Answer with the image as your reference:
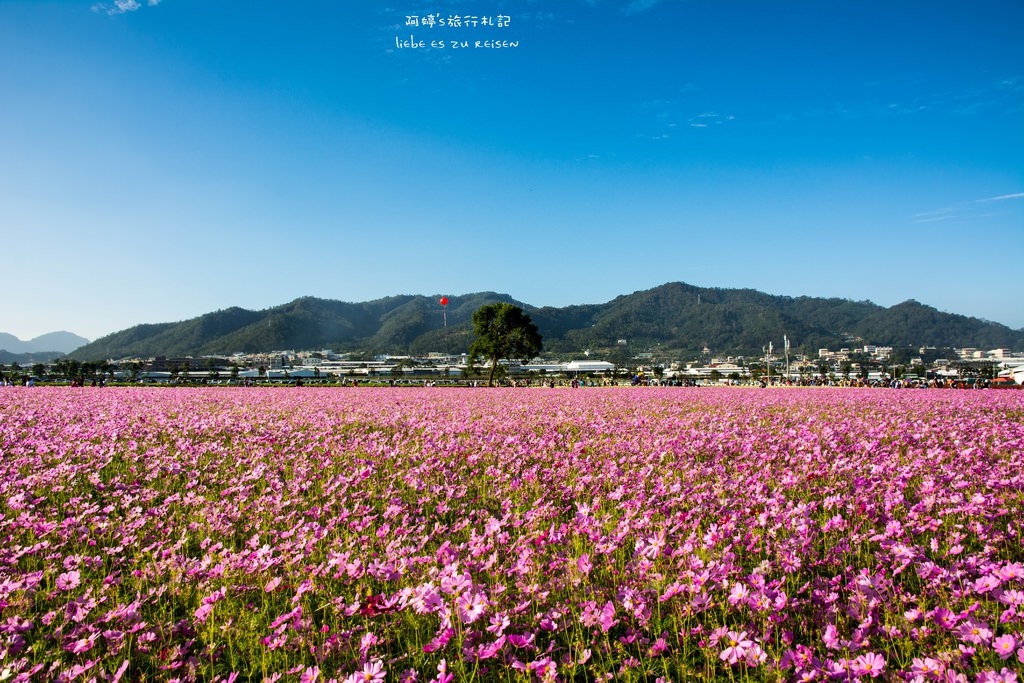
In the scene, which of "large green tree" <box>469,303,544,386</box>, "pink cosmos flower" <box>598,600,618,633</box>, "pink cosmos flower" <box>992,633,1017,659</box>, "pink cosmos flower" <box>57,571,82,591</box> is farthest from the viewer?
"large green tree" <box>469,303,544,386</box>

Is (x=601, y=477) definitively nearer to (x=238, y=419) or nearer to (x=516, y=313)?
(x=238, y=419)

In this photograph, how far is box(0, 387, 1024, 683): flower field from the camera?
252 cm

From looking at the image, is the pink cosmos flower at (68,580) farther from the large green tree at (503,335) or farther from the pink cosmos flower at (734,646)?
the large green tree at (503,335)

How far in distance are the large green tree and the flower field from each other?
44.9 metres

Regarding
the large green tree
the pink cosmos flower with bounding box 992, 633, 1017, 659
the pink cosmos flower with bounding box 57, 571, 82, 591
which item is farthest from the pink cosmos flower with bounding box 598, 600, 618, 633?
the large green tree

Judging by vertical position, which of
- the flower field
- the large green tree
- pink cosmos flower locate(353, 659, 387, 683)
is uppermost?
the large green tree

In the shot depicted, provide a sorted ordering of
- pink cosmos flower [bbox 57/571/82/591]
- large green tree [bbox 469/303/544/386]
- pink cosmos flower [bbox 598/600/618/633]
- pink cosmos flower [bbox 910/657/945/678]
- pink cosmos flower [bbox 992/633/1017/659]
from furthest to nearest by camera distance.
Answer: large green tree [bbox 469/303/544/386] < pink cosmos flower [bbox 57/571/82/591] < pink cosmos flower [bbox 598/600/618/633] < pink cosmos flower [bbox 992/633/1017/659] < pink cosmos flower [bbox 910/657/945/678]

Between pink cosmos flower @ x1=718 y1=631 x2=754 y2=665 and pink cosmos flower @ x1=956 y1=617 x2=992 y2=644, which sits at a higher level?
pink cosmos flower @ x1=956 y1=617 x2=992 y2=644

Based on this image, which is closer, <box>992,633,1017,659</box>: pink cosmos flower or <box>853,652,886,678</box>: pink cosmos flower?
<box>853,652,886,678</box>: pink cosmos flower

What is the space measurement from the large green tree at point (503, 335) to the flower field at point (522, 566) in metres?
44.9

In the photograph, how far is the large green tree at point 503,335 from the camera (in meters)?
52.2

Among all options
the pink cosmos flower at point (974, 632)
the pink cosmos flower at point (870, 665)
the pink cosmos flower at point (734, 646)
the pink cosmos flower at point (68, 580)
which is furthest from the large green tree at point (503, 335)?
the pink cosmos flower at point (870, 665)

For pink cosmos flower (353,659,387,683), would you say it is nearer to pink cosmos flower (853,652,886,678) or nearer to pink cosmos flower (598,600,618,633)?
pink cosmos flower (598,600,618,633)

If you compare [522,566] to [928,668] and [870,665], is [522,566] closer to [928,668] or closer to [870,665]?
[870,665]
